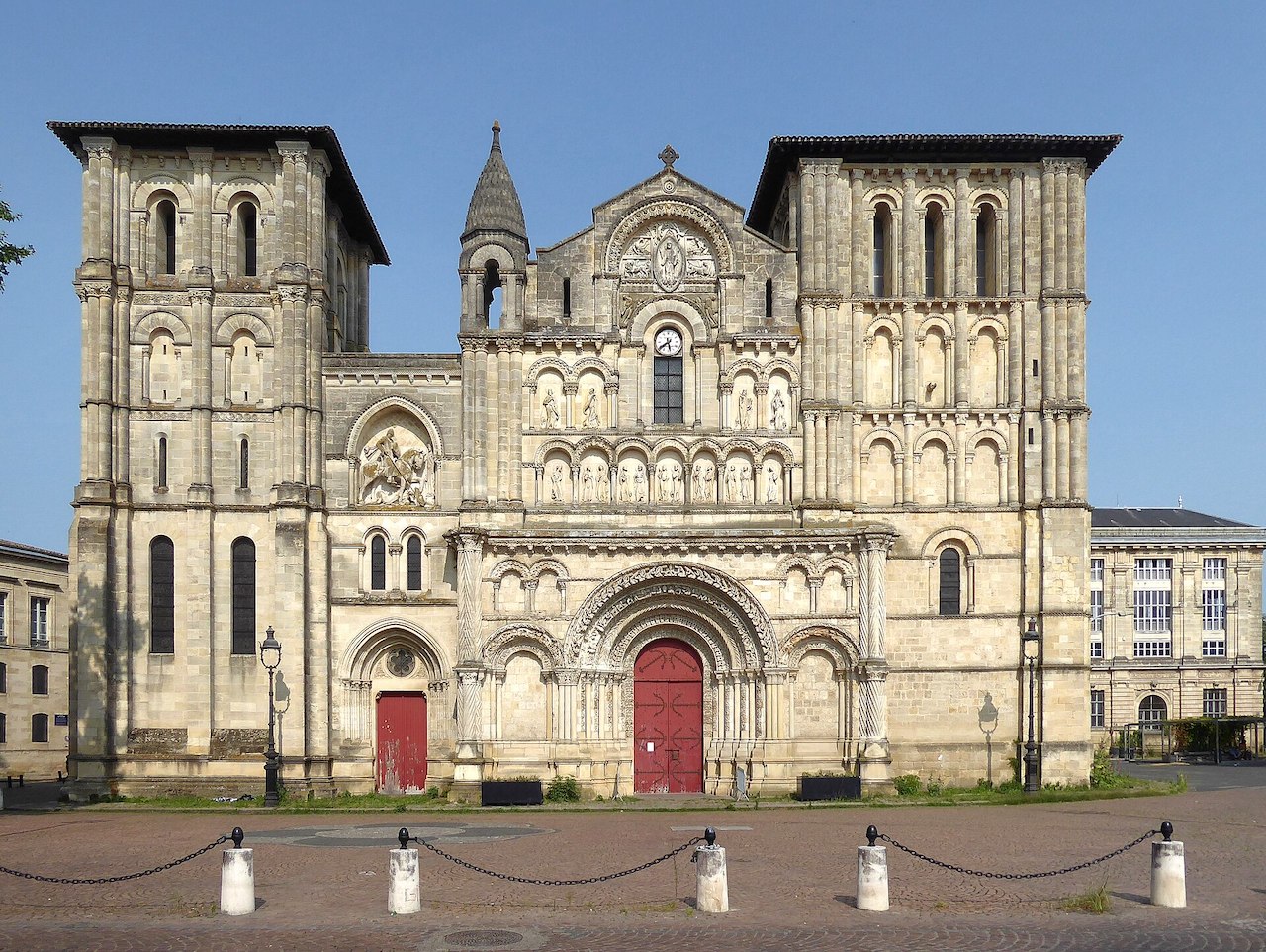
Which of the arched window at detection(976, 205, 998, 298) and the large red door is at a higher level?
the arched window at detection(976, 205, 998, 298)

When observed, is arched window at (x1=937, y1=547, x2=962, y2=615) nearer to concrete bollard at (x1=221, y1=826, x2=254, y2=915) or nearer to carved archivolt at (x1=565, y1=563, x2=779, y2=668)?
carved archivolt at (x1=565, y1=563, x2=779, y2=668)

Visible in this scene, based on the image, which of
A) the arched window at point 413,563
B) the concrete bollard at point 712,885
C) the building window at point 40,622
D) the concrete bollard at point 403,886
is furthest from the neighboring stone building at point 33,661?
the concrete bollard at point 712,885

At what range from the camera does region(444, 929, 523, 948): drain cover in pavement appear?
15.4 m

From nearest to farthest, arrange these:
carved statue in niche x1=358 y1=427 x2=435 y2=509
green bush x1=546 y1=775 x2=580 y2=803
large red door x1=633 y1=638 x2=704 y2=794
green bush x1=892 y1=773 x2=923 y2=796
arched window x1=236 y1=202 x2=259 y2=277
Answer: green bush x1=546 y1=775 x2=580 y2=803, green bush x1=892 y1=773 x2=923 y2=796, large red door x1=633 y1=638 x2=704 y2=794, carved statue in niche x1=358 y1=427 x2=435 y2=509, arched window x1=236 y1=202 x2=259 y2=277

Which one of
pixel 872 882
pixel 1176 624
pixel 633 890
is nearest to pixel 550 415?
pixel 633 890

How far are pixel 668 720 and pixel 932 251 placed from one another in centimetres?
1609

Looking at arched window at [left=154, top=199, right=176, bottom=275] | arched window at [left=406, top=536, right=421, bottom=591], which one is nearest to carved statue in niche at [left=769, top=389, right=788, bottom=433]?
arched window at [left=406, top=536, right=421, bottom=591]

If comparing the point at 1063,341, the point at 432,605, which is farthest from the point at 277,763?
the point at 1063,341

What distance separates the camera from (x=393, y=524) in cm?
3647

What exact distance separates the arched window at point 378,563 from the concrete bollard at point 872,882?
21607 millimetres

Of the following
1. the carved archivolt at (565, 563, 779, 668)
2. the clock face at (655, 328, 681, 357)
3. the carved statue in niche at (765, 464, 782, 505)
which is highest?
the clock face at (655, 328, 681, 357)

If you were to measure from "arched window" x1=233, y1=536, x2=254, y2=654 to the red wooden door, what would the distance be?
13.4 feet

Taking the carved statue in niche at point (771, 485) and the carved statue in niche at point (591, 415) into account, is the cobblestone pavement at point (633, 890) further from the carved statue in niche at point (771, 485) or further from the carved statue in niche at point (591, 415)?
the carved statue in niche at point (591, 415)

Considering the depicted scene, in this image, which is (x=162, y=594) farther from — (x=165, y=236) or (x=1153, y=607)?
(x=1153, y=607)
